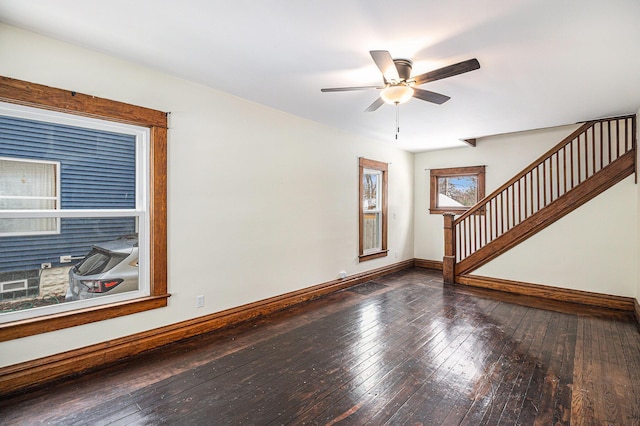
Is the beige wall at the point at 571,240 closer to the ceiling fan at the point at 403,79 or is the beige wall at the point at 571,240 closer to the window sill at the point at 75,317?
the ceiling fan at the point at 403,79

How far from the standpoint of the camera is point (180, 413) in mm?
1990

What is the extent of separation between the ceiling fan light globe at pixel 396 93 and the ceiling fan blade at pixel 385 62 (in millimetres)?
107

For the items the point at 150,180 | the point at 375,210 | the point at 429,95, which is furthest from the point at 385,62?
the point at 375,210

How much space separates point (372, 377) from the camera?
2.42 meters

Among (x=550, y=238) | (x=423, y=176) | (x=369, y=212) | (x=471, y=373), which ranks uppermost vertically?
(x=423, y=176)

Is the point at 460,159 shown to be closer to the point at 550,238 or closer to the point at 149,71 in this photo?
the point at 550,238

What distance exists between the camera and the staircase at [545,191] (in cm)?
420

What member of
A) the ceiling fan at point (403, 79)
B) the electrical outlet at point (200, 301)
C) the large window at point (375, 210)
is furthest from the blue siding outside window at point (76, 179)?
the large window at point (375, 210)

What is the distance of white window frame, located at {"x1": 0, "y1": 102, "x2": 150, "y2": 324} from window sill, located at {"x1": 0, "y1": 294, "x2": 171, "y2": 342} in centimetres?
6

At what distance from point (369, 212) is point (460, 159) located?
2189 millimetres

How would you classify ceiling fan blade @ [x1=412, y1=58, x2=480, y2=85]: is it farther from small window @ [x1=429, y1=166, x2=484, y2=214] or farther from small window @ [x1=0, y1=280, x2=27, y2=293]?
small window @ [x1=429, y1=166, x2=484, y2=214]

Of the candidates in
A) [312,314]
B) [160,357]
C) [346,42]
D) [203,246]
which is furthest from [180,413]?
[346,42]

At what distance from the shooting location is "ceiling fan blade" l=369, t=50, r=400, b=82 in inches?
82.0

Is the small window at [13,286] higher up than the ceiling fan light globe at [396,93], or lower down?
lower down
